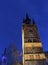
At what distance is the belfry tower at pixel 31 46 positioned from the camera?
25.6 m

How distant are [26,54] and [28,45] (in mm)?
1204

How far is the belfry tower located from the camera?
25609 millimetres

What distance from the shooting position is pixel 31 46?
26.4 metres

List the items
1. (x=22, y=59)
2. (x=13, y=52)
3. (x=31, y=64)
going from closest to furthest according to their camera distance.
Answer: (x=31, y=64) → (x=22, y=59) → (x=13, y=52)

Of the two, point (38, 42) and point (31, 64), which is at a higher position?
point (38, 42)

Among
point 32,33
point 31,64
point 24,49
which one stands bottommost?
point 31,64

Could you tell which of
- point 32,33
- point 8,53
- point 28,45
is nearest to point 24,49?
point 28,45

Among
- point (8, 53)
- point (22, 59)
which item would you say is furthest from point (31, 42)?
point (8, 53)

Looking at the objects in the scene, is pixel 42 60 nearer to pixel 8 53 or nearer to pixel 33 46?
pixel 33 46

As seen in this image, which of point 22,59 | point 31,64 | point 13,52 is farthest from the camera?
point 13,52

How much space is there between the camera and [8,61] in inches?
1202

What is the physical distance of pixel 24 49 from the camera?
26.4 meters

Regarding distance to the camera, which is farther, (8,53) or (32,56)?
(8,53)

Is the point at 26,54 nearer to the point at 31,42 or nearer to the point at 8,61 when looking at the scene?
the point at 31,42
